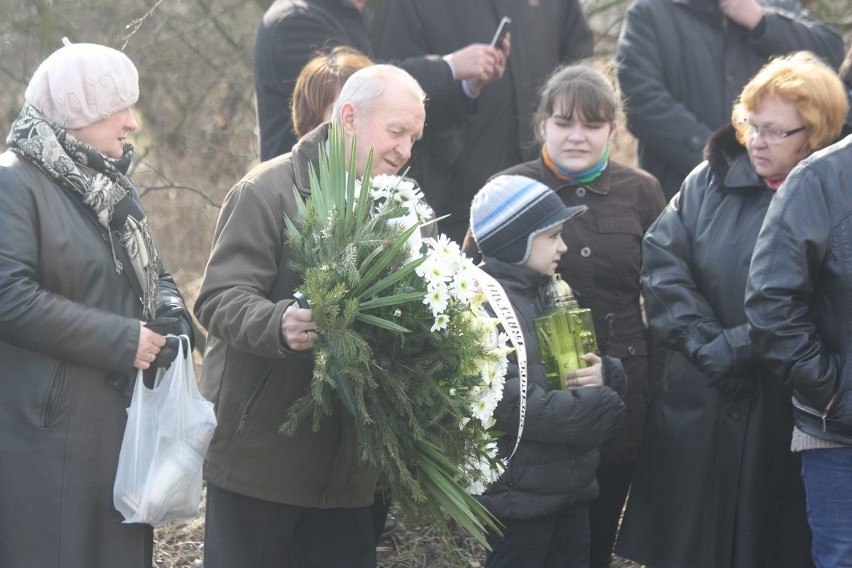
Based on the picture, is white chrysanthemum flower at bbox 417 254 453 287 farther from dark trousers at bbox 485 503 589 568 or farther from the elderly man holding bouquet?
dark trousers at bbox 485 503 589 568

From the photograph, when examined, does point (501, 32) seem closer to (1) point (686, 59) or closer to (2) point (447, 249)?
(1) point (686, 59)

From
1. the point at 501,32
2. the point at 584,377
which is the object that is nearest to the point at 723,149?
the point at 584,377

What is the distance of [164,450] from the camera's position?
356 cm

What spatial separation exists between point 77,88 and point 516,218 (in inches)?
58.0

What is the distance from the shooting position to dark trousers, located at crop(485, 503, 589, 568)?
411cm

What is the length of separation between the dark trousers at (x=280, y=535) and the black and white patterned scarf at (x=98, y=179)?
651 millimetres

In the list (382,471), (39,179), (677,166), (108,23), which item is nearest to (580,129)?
(677,166)

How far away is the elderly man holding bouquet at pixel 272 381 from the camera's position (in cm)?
369

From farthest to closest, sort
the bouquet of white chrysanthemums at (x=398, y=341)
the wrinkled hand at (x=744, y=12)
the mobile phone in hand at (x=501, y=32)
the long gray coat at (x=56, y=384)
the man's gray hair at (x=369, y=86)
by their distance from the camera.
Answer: the wrinkled hand at (x=744, y=12) → the mobile phone in hand at (x=501, y=32) → the man's gray hair at (x=369, y=86) → the long gray coat at (x=56, y=384) → the bouquet of white chrysanthemums at (x=398, y=341)

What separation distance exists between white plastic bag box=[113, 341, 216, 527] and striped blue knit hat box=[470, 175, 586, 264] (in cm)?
115

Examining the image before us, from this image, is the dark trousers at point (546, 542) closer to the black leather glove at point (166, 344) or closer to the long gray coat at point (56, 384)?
the black leather glove at point (166, 344)

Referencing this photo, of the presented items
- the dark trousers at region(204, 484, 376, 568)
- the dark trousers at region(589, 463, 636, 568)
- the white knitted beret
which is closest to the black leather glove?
the dark trousers at region(204, 484, 376, 568)

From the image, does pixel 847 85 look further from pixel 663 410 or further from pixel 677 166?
pixel 663 410

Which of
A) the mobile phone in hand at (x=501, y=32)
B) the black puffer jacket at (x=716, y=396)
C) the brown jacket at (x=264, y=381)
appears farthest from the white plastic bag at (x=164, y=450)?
the mobile phone in hand at (x=501, y=32)
